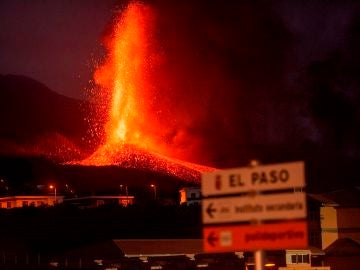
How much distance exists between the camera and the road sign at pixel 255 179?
33.3ft

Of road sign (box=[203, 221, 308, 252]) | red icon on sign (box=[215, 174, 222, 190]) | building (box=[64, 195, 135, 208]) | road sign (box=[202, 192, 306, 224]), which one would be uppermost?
building (box=[64, 195, 135, 208])

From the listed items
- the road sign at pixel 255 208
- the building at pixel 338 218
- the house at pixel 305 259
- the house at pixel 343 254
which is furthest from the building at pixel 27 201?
the road sign at pixel 255 208

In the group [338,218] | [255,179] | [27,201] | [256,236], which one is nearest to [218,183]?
[255,179]

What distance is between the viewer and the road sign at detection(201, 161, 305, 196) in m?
10.1

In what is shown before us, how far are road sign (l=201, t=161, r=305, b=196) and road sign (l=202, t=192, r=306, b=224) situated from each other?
113 mm

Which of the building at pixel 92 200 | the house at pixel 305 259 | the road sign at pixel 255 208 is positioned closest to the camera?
the road sign at pixel 255 208

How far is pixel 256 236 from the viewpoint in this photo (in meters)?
10.5

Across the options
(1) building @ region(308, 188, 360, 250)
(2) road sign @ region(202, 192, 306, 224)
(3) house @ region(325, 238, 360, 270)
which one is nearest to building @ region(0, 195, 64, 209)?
(1) building @ region(308, 188, 360, 250)

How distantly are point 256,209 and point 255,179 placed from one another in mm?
375

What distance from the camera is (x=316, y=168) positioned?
497ft

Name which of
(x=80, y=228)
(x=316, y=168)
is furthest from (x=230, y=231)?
(x=316, y=168)

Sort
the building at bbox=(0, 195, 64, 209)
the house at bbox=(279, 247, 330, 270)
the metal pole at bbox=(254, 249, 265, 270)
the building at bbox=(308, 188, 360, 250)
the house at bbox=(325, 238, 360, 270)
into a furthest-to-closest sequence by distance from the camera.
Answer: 1. the building at bbox=(0, 195, 64, 209)
2. the building at bbox=(308, 188, 360, 250)
3. the house at bbox=(325, 238, 360, 270)
4. the house at bbox=(279, 247, 330, 270)
5. the metal pole at bbox=(254, 249, 265, 270)

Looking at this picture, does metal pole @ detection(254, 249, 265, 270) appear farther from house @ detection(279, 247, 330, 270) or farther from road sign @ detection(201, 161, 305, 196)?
house @ detection(279, 247, 330, 270)

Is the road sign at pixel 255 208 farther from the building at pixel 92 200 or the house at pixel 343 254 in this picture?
the building at pixel 92 200
